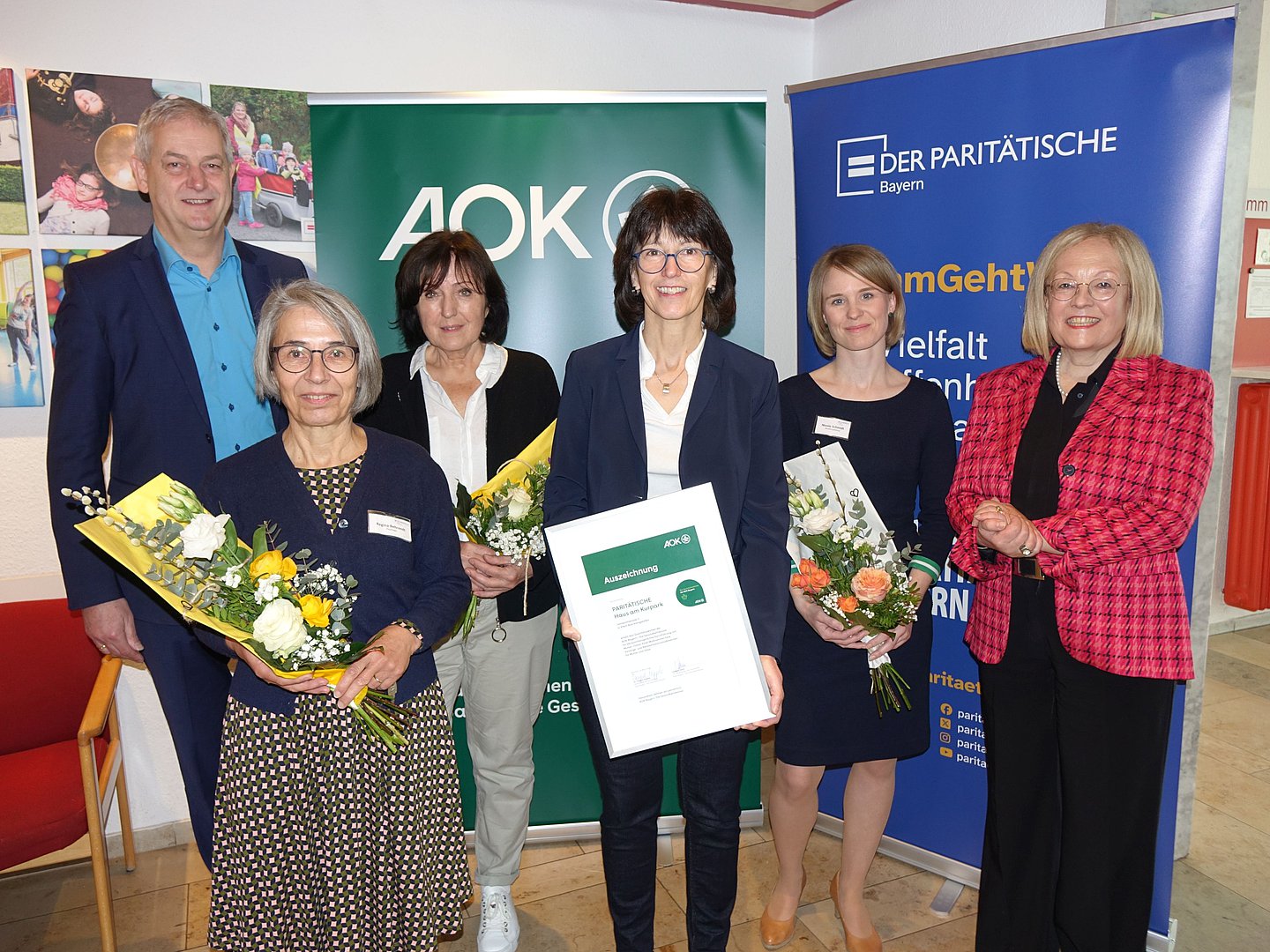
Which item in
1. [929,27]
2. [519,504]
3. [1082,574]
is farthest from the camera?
[929,27]

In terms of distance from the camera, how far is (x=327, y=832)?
2.06 metres

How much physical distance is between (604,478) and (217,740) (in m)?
1.38

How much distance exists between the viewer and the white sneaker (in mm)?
2918

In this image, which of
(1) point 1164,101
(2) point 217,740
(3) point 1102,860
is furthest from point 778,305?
(2) point 217,740

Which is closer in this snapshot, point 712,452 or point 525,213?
point 712,452

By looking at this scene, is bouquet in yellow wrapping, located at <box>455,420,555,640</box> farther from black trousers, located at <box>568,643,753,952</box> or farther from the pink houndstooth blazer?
the pink houndstooth blazer

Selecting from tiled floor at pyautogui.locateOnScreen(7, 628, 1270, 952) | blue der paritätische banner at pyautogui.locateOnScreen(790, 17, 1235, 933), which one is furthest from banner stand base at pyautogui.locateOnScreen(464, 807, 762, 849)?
blue der paritätische banner at pyautogui.locateOnScreen(790, 17, 1235, 933)

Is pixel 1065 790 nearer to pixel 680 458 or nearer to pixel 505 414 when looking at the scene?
pixel 680 458

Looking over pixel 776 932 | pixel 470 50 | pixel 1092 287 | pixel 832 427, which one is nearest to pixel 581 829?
pixel 776 932

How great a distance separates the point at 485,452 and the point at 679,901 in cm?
180

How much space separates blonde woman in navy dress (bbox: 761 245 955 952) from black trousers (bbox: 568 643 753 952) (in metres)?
0.48

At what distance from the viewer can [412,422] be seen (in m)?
2.71

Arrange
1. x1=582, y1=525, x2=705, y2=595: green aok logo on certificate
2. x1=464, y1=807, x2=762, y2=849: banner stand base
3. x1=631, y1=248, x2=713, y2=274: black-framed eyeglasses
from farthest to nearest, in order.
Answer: x1=464, y1=807, x2=762, y2=849: banner stand base < x1=631, y1=248, x2=713, y2=274: black-framed eyeglasses < x1=582, y1=525, x2=705, y2=595: green aok logo on certificate

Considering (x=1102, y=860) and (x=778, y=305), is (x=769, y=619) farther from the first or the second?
(x=778, y=305)
